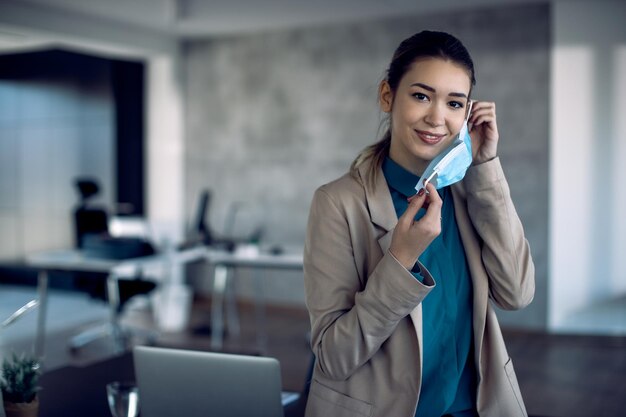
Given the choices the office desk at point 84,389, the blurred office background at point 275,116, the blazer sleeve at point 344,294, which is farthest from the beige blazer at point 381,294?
the blurred office background at point 275,116

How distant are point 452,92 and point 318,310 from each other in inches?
18.3

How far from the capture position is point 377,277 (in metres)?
1.22

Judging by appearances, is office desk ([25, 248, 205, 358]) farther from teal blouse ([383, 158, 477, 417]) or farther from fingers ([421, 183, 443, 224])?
fingers ([421, 183, 443, 224])

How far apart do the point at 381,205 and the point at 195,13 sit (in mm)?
5850

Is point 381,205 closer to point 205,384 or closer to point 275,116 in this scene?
point 205,384

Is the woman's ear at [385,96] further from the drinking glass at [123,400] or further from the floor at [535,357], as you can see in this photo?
the floor at [535,357]

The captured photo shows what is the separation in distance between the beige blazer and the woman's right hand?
26mm

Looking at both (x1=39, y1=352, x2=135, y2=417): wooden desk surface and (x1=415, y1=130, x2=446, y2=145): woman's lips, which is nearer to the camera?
(x1=415, y1=130, x2=446, y2=145): woman's lips

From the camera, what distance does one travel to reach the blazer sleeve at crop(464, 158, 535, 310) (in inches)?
53.9

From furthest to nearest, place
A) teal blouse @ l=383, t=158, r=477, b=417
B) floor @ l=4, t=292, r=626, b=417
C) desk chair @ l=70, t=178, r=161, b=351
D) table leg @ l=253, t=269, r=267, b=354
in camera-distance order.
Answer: table leg @ l=253, t=269, r=267, b=354 < desk chair @ l=70, t=178, r=161, b=351 < floor @ l=4, t=292, r=626, b=417 < teal blouse @ l=383, t=158, r=477, b=417

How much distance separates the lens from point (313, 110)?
743 centimetres

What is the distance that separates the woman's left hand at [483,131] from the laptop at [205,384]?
560 millimetres

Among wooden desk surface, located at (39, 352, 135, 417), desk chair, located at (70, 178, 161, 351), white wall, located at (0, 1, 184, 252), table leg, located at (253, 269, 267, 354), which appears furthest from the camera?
white wall, located at (0, 1, 184, 252)

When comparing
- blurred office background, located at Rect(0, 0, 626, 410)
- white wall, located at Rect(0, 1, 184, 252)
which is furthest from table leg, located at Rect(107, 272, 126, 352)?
white wall, located at Rect(0, 1, 184, 252)
